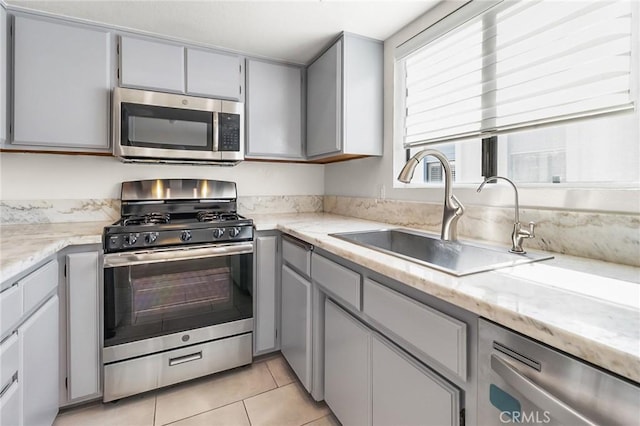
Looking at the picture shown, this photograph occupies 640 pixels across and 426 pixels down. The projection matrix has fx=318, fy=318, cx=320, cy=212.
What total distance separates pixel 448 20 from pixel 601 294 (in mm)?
1516

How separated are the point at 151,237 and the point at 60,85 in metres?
1.08

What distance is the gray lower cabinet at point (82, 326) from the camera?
5.32ft

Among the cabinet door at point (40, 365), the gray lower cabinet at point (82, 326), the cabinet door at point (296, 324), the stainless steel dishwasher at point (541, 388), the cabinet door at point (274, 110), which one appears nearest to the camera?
the stainless steel dishwasher at point (541, 388)

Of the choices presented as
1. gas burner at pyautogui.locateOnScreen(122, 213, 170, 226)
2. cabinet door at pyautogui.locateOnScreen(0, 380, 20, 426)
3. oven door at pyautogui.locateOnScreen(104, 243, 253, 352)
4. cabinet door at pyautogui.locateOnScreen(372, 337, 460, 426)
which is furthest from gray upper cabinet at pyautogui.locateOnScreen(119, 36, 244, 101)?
cabinet door at pyautogui.locateOnScreen(372, 337, 460, 426)

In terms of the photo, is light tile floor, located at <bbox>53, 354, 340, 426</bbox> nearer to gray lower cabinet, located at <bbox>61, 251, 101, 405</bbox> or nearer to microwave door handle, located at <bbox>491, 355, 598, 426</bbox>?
gray lower cabinet, located at <bbox>61, 251, 101, 405</bbox>

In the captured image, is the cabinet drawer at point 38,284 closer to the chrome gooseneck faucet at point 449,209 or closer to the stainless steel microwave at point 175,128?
the stainless steel microwave at point 175,128

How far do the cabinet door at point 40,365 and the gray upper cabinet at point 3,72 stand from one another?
1.01 metres

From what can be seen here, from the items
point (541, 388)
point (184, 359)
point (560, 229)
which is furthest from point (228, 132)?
point (541, 388)

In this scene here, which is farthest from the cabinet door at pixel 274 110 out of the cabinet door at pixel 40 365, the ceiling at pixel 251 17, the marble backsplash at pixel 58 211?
the cabinet door at pixel 40 365

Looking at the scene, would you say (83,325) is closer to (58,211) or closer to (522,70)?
(58,211)

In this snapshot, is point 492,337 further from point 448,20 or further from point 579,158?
point 448,20

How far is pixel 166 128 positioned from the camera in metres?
2.04

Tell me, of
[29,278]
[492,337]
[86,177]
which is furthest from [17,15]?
[492,337]

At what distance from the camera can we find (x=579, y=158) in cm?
131
